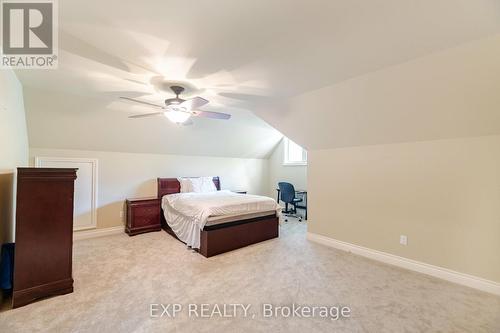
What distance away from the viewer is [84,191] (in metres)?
4.13

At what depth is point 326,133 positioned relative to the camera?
12.2ft

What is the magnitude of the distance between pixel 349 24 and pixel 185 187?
14.2 feet

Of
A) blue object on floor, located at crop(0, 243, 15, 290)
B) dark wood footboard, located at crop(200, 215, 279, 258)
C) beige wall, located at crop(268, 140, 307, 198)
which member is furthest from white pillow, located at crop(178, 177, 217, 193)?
blue object on floor, located at crop(0, 243, 15, 290)

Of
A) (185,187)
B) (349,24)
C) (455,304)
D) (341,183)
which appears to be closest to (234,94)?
(349,24)

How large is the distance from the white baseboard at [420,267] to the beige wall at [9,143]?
4.30 m

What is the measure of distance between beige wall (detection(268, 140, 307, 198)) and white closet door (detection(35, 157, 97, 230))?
185 inches

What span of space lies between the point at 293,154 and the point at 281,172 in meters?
0.66

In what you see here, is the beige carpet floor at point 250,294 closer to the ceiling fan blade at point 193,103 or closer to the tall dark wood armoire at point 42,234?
the tall dark wood armoire at point 42,234

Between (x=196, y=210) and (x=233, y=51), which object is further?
(x=196, y=210)

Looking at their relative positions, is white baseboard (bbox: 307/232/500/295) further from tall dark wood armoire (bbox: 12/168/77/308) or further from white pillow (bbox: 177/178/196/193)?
tall dark wood armoire (bbox: 12/168/77/308)

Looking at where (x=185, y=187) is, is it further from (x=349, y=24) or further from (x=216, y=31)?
(x=349, y=24)

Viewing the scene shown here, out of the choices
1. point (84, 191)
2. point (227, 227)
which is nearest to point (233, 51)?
point (227, 227)

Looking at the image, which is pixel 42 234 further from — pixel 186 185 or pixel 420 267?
pixel 420 267

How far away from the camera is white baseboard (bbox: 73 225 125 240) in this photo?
4.02m
